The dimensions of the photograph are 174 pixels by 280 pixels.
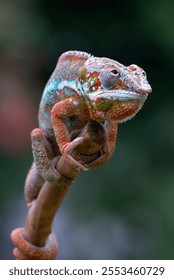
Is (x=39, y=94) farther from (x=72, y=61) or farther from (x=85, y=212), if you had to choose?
(x=72, y=61)

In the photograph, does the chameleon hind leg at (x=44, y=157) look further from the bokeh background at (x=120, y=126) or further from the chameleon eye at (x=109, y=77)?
the bokeh background at (x=120, y=126)

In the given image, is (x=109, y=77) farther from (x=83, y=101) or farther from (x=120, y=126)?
(x=120, y=126)

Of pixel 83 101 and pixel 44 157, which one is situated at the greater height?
pixel 83 101

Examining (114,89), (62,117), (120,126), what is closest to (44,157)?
(62,117)

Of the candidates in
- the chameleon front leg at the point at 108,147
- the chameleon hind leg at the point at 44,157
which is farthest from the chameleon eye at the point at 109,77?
the chameleon hind leg at the point at 44,157

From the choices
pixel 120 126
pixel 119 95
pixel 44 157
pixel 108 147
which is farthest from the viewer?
pixel 120 126

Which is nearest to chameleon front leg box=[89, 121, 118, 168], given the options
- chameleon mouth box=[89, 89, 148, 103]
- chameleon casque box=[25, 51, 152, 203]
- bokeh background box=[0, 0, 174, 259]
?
chameleon casque box=[25, 51, 152, 203]

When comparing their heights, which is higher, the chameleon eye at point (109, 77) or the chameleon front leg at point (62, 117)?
the chameleon eye at point (109, 77)

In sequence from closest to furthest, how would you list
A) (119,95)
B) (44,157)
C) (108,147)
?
(119,95) < (108,147) < (44,157)
